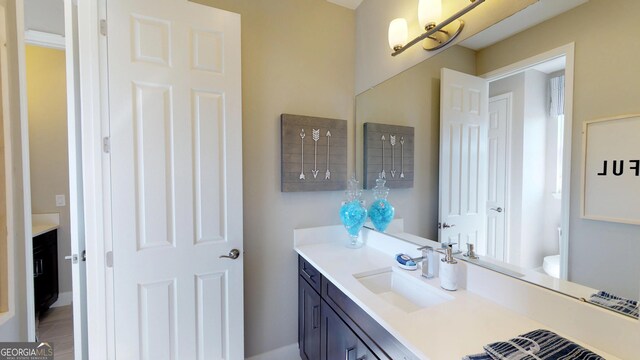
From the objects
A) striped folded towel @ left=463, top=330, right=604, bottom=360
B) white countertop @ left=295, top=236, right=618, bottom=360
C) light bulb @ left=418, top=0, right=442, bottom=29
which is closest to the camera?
striped folded towel @ left=463, top=330, right=604, bottom=360

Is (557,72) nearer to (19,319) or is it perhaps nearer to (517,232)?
(517,232)

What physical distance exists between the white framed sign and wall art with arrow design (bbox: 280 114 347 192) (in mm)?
1368

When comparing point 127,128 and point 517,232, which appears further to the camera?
point 127,128

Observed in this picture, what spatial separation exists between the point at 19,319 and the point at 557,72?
6.33 ft

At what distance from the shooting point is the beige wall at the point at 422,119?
1.42 m

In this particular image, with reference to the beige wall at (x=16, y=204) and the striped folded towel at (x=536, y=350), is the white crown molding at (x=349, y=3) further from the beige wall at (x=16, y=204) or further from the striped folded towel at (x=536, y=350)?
the striped folded towel at (x=536, y=350)

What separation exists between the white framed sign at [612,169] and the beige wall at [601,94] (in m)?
0.02

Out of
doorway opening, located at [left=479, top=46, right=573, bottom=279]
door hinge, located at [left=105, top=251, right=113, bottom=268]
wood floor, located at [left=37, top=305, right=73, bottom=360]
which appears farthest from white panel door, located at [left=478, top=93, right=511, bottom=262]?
wood floor, located at [left=37, top=305, right=73, bottom=360]

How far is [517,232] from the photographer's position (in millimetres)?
1056

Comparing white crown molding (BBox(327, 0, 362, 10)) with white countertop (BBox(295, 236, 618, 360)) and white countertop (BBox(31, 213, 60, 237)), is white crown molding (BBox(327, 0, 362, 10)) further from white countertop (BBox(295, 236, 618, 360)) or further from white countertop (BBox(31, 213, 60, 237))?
white countertop (BBox(31, 213, 60, 237))

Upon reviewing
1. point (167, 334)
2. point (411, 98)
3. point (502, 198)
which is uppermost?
point (411, 98)

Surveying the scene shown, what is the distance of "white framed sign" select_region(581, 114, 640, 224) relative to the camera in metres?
0.73

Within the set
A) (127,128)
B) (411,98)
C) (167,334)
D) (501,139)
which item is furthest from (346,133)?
(167,334)

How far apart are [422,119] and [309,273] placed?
1.24 metres
